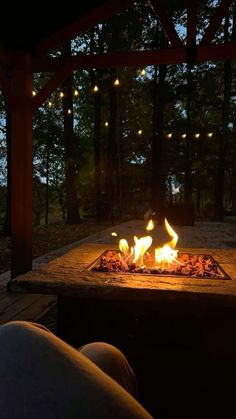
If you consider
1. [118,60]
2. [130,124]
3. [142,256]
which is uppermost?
[130,124]

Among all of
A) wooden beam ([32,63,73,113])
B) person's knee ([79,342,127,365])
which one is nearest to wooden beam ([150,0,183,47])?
wooden beam ([32,63,73,113])

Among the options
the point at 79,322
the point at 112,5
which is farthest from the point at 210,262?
the point at 112,5

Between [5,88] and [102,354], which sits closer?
[102,354]

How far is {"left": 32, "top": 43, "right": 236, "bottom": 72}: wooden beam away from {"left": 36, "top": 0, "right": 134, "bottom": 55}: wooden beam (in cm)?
32

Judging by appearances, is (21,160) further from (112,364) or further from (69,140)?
(69,140)

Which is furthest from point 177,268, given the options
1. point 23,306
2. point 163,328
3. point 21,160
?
point 21,160

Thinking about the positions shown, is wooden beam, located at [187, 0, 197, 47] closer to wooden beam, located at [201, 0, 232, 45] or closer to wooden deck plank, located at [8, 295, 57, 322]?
wooden beam, located at [201, 0, 232, 45]

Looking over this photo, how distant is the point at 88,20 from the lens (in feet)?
17.1

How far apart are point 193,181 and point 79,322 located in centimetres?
3374

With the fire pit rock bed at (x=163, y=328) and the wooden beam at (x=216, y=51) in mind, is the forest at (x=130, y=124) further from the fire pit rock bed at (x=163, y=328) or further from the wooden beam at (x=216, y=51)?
the fire pit rock bed at (x=163, y=328)

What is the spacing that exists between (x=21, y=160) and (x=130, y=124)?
24.0 metres

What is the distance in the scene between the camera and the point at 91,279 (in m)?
2.93

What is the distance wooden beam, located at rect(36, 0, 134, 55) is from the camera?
510cm

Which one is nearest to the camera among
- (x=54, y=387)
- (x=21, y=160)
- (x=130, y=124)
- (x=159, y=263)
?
(x=54, y=387)
